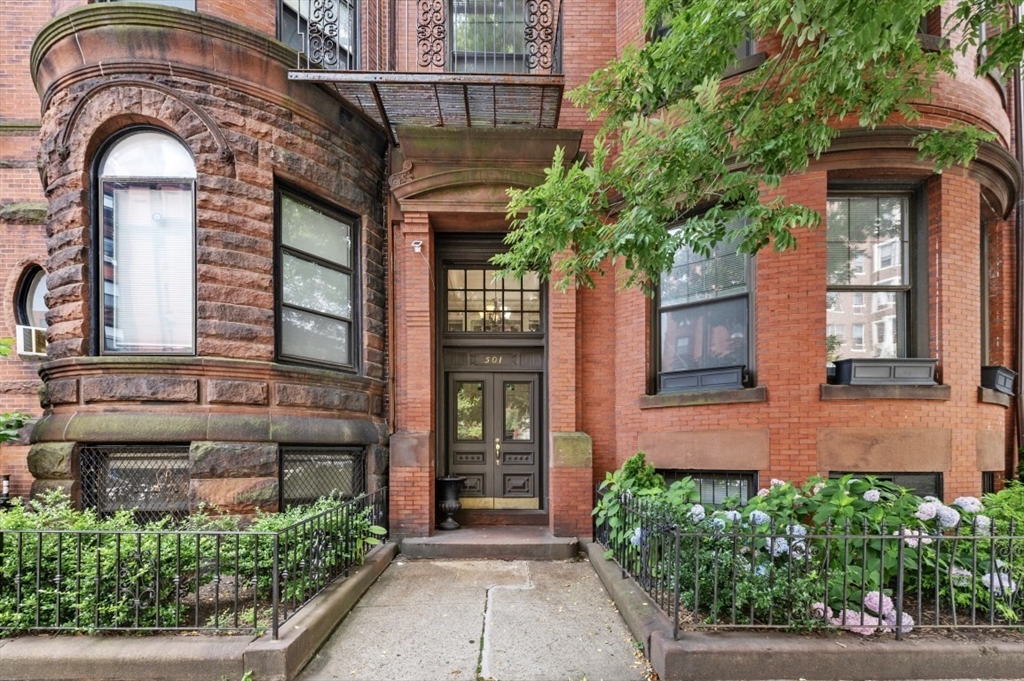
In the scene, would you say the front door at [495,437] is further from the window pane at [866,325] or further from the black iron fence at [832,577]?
the window pane at [866,325]

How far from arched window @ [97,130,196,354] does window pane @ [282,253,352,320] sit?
1.10 meters

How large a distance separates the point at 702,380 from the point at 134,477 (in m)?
6.78

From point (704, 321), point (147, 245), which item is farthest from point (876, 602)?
point (147, 245)

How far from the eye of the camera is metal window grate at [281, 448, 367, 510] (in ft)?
21.0

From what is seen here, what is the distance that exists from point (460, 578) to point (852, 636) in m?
3.80

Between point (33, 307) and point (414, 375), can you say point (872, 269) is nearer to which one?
point (414, 375)

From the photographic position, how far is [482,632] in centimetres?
453

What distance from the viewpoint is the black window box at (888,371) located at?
5.74 m

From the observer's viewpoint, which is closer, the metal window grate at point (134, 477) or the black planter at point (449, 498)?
the metal window grate at point (134, 477)

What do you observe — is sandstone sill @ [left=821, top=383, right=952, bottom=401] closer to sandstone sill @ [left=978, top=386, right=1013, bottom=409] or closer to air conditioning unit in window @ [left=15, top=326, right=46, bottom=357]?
sandstone sill @ [left=978, top=386, right=1013, bottom=409]

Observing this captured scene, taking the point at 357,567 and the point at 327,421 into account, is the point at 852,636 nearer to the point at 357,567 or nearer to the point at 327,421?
the point at 357,567

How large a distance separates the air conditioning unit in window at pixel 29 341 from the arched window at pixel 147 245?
3.21m

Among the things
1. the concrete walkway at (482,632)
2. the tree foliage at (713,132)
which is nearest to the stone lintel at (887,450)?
the tree foliage at (713,132)

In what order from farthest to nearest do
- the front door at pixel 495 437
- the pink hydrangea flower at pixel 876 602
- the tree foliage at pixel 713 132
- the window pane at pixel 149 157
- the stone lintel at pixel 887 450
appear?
the front door at pixel 495 437, the window pane at pixel 149 157, the stone lintel at pixel 887 450, the tree foliage at pixel 713 132, the pink hydrangea flower at pixel 876 602
